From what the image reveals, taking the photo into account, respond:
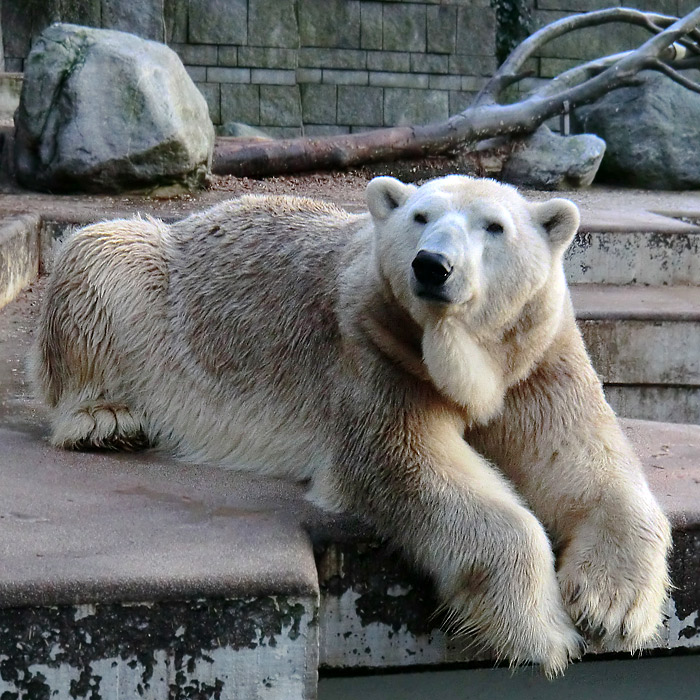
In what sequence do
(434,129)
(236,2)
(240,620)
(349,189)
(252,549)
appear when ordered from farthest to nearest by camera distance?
(236,2) < (434,129) < (349,189) < (252,549) < (240,620)

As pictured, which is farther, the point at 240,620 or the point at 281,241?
the point at 281,241

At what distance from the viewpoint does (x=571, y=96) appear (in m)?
7.95

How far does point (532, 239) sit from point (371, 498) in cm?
68

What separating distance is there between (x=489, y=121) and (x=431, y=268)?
5810 millimetres

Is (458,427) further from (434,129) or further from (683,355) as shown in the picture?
(434,129)

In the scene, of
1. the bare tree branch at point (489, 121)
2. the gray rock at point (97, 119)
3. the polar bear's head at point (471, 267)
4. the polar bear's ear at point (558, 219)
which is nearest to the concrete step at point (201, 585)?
the polar bear's head at point (471, 267)

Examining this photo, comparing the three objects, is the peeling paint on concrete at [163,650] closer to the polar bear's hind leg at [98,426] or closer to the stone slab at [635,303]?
the polar bear's hind leg at [98,426]

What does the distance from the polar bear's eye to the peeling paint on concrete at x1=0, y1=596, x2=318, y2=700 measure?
2.88ft

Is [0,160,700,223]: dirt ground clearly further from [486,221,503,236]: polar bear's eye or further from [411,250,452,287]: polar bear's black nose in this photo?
→ [411,250,452,287]: polar bear's black nose

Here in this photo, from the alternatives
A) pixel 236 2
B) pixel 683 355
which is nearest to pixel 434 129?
pixel 683 355

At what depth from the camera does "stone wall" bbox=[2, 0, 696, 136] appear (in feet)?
35.9

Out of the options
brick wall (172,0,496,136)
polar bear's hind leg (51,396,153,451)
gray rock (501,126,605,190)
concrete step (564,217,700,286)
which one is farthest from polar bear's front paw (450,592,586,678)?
brick wall (172,0,496,136)

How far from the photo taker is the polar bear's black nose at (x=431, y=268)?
2.18 metres

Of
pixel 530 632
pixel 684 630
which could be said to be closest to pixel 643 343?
pixel 684 630
